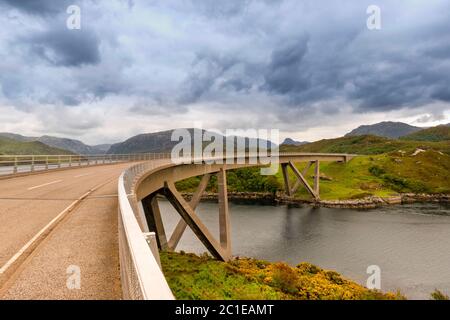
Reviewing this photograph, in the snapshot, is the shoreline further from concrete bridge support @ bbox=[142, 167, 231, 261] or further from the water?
concrete bridge support @ bbox=[142, 167, 231, 261]

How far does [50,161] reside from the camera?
39.0 meters

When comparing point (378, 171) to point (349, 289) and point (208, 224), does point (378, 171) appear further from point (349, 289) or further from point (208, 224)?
point (349, 289)

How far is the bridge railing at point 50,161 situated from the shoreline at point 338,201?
1245 inches

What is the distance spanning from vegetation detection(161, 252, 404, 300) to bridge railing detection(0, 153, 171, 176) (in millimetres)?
15618

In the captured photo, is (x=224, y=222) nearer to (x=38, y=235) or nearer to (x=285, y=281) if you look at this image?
(x=285, y=281)

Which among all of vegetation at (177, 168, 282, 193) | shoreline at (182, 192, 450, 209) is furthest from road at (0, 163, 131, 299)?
vegetation at (177, 168, 282, 193)

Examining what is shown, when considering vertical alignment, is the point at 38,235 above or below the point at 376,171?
above

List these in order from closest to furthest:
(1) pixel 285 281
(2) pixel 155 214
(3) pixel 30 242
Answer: (3) pixel 30 242, (1) pixel 285 281, (2) pixel 155 214

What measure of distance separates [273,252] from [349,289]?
19.2m

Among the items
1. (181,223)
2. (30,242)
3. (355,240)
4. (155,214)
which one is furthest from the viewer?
(355,240)

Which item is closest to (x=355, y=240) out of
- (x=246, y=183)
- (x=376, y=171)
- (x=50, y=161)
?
(x=50, y=161)

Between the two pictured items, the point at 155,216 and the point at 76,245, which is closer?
the point at 76,245

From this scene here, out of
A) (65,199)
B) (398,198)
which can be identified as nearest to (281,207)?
(398,198)

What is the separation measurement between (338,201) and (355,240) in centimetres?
3527
